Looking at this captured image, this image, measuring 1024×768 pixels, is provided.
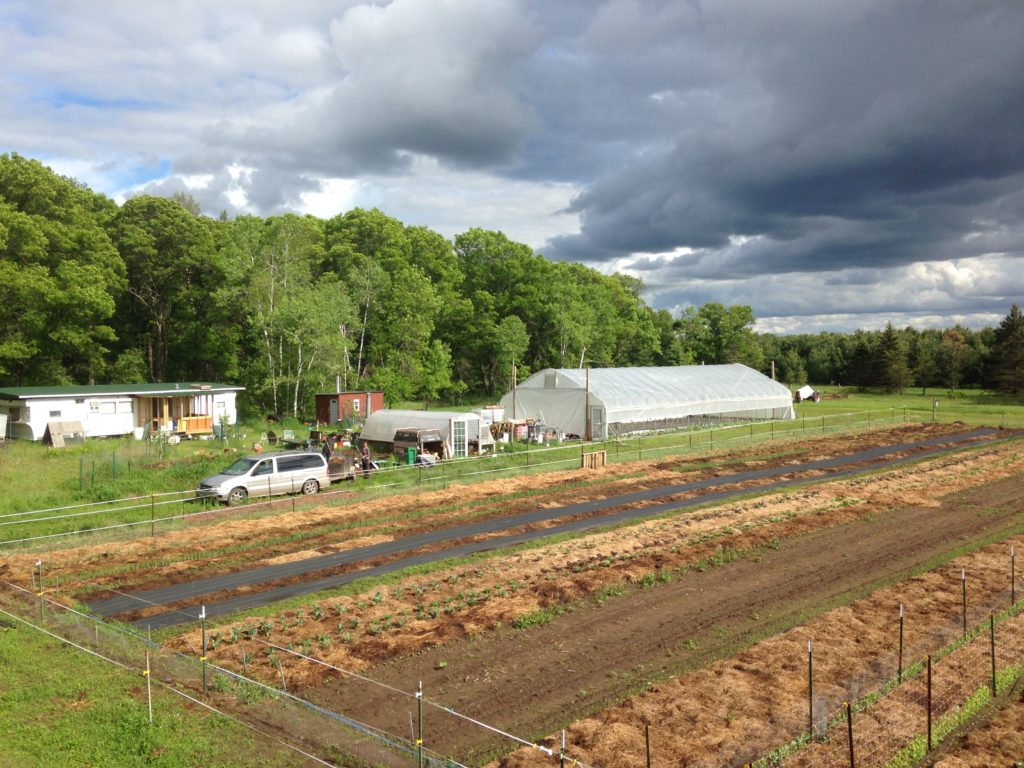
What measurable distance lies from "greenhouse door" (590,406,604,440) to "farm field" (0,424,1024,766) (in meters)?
19.8

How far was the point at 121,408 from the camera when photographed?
4147 centimetres

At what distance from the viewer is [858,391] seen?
324 ft

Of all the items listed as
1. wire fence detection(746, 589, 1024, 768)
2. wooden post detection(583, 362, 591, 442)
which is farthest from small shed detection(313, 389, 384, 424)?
wire fence detection(746, 589, 1024, 768)

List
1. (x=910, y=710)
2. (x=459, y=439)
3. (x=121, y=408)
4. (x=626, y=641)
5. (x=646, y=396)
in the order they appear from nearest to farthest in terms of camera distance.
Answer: (x=910, y=710)
(x=626, y=641)
(x=459, y=439)
(x=121, y=408)
(x=646, y=396)

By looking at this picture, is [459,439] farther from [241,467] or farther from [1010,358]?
[1010,358]

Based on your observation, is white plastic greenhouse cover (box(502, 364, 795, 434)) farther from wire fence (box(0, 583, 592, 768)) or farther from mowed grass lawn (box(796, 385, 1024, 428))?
wire fence (box(0, 583, 592, 768))

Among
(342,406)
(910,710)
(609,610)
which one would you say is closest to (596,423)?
(342,406)

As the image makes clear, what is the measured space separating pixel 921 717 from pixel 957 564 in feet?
30.4

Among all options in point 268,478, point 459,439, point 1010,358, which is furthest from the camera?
point 1010,358

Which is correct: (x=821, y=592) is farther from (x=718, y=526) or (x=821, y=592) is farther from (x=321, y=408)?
(x=321, y=408)

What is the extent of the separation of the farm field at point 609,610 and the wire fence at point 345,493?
1355mm

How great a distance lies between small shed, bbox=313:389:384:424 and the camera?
47781mm

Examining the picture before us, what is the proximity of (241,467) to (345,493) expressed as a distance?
13.2ft

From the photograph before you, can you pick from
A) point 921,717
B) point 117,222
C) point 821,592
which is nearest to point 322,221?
point 117,222
